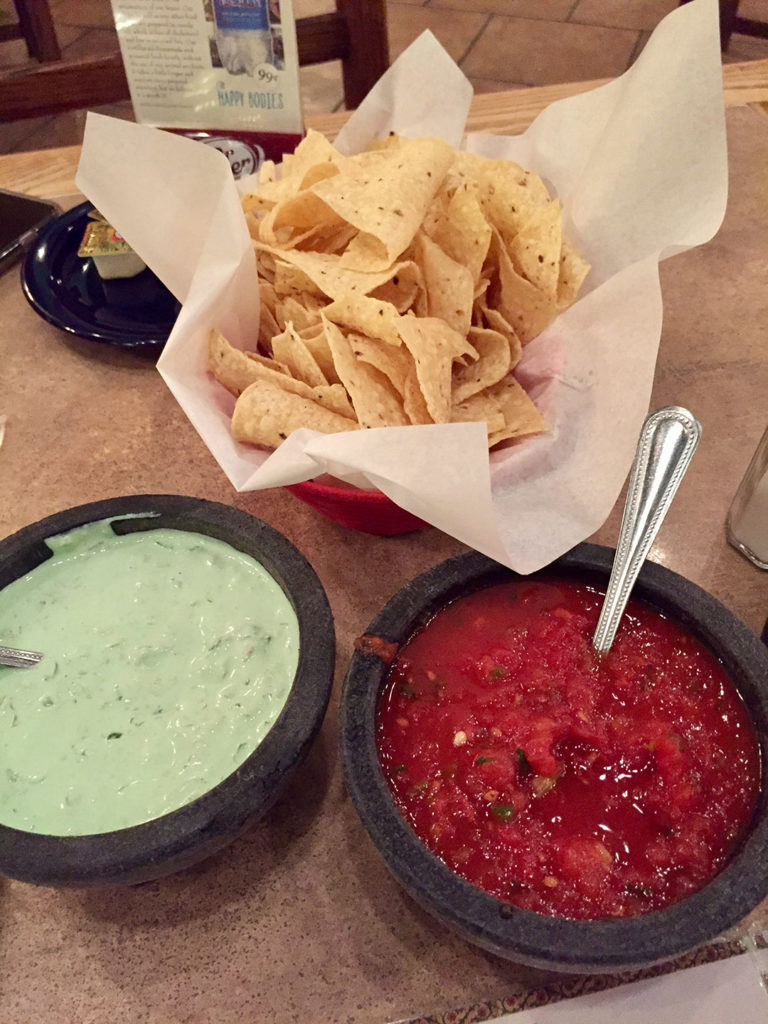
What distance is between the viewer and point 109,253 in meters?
1.47

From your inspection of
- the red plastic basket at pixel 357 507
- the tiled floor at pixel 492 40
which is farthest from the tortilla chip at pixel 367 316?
the tiled floor at pixel 492 40

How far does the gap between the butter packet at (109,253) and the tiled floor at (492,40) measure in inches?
117

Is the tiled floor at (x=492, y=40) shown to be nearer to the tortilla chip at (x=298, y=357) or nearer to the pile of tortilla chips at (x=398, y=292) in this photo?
the pile of tortilla chips at (x=398, y=292)

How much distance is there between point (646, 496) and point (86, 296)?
112 cm

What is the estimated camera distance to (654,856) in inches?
27.9

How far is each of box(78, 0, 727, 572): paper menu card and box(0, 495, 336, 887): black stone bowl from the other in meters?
0.14

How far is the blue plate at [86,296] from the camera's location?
4.60 ft

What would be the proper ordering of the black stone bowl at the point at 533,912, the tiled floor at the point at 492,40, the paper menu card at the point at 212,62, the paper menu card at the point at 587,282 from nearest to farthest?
the black stone bowl at the point at 533,912 → the paper menu card at the point at 587,282 → the paper menu card at the point at 212,62 → the tiled floor at the point at 492,40

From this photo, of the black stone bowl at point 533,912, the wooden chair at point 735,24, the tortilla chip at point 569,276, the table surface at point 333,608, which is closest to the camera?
the black stone bowl at point 533,912

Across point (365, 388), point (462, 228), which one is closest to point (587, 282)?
point (462, 228)

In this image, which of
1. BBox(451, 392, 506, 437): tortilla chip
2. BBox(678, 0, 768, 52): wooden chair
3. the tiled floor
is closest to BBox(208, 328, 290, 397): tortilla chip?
BBox(451, 392, 506, 437): tortilla chip

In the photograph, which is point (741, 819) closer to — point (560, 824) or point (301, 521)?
point (560, 824)

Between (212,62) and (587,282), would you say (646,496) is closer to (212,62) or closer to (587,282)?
(587,282)

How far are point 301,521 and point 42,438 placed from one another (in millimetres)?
479
